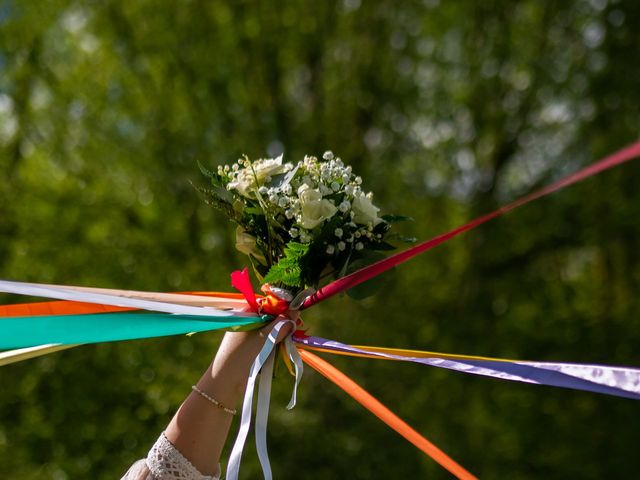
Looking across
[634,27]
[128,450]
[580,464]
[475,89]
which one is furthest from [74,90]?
[580,464]

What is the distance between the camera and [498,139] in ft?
19.9

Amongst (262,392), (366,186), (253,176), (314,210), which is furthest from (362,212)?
(366,186)

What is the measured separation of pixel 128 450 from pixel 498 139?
343 cm

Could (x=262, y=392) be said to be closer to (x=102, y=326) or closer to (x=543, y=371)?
(x=102, y=326)

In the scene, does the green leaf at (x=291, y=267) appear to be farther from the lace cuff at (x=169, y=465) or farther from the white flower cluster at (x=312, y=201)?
the lace cuff at (x=169, y=465)

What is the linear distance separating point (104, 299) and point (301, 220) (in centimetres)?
56

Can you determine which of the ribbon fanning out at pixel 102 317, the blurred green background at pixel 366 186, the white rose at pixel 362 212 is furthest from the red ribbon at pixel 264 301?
the blurred green background at pixel 366 186

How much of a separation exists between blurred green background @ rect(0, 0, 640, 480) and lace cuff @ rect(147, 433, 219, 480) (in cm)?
373

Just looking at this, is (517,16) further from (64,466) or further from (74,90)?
(64,466)

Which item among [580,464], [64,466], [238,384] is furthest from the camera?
[580,464]

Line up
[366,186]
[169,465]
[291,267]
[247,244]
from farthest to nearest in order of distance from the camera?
[366,186] → [247,244] → [291,267] → [169,465]

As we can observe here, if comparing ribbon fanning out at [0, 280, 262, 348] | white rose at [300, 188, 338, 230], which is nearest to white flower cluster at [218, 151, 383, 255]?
white rose at [300, 188, 338, 230]

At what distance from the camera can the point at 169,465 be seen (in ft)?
5.66

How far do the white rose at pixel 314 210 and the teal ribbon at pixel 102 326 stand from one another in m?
0.27
